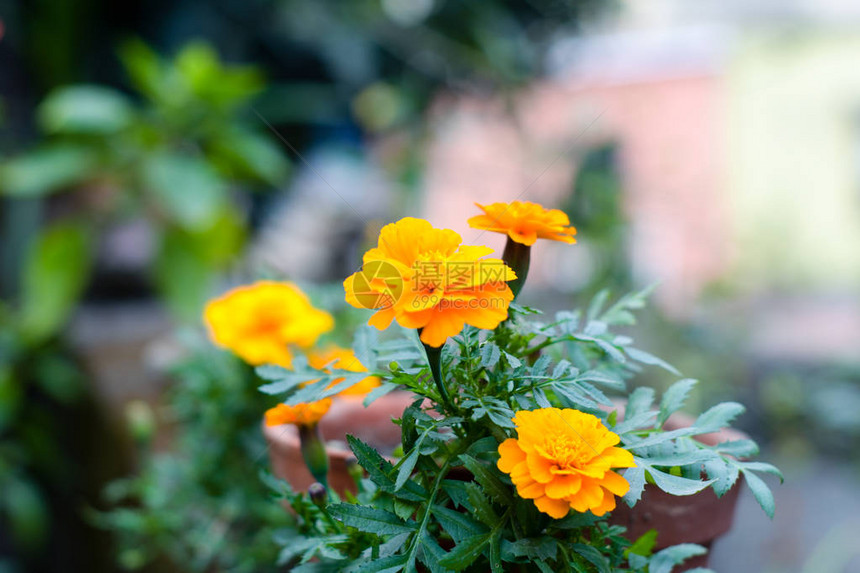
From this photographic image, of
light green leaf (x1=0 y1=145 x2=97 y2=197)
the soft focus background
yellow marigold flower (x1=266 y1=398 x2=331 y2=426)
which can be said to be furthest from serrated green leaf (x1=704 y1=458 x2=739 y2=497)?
light green leaf (x1=0 y1=145 x2=97 y2=197)

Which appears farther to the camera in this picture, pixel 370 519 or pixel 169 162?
pixel 169 162

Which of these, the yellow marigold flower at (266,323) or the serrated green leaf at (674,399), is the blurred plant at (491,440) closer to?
the serrated green leaf at (674,399)

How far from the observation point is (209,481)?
782 millimetres

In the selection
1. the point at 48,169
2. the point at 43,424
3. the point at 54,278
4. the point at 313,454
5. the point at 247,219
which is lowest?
the point at 43,424

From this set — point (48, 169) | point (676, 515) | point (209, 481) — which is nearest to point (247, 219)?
point (48, 169)

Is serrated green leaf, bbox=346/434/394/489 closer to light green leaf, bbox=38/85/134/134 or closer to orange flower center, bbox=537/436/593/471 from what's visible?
orange flower center, bbox=537/436/593/471

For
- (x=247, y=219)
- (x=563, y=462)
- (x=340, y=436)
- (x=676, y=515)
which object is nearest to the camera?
(x=563, y=462)

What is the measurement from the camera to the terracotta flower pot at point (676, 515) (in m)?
0.40

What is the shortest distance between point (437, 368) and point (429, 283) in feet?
0.16

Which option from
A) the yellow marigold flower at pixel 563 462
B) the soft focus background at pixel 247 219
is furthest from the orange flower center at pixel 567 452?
the soft focus background at pixel 247 219

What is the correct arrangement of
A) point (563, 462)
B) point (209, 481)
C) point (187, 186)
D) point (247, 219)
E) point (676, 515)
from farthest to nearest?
point (247, 219) < point (187, 186) < point (209, 481) < point (676, 515) < point (563, 462)

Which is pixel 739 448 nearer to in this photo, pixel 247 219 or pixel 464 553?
pixel 464 553

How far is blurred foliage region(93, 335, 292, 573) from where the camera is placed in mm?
735

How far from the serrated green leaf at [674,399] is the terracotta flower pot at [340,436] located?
6.6 inches
